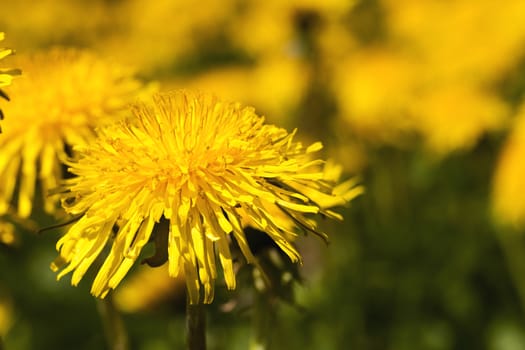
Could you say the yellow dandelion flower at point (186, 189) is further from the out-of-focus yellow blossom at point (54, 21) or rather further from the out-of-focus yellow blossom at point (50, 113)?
the out-of-focus yellow blossom at point (54, 21)

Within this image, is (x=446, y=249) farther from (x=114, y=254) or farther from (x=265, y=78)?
(x=114, y=254)

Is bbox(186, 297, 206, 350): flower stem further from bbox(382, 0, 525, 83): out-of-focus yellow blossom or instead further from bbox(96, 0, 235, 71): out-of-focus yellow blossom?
bbox(96, 0, 235, 71): out-of-focus yellow blossom

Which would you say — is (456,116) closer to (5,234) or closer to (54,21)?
(5,234)

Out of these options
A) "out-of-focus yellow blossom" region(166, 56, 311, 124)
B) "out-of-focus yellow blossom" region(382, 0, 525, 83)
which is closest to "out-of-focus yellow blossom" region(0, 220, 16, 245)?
"out-of-focus yellow blossom" region(166, 56, 311, 124)

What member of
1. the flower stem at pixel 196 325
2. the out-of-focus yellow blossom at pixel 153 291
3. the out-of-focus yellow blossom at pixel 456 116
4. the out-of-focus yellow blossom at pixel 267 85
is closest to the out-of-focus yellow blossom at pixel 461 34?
the out-of-focus yellow blossom at pixel 456 116

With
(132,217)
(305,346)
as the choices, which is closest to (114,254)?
(132,217)

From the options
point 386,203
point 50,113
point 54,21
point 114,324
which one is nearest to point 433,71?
point 386,203
